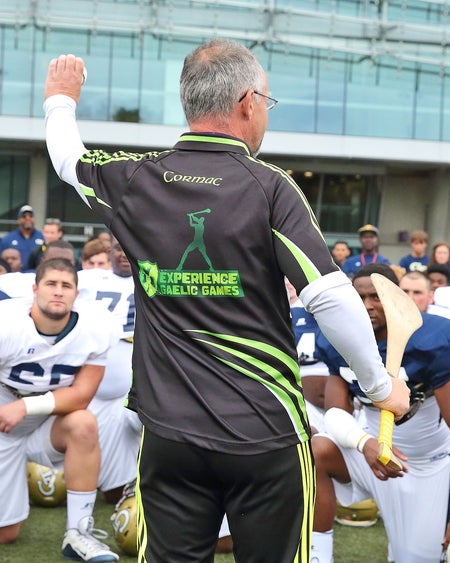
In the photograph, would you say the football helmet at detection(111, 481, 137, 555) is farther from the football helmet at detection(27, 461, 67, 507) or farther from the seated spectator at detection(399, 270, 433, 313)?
the seated spectator at detection(399, 270, 433, 313)

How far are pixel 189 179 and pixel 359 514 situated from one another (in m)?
3.73

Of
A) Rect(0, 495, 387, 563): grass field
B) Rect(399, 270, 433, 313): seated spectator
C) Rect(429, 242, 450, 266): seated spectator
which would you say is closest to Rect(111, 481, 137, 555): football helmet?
Rect(0, 495, 387, 563): grass field

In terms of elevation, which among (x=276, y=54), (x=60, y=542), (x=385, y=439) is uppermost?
(x=276, y=54)

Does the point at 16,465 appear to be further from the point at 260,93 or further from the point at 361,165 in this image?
the point at 361,165

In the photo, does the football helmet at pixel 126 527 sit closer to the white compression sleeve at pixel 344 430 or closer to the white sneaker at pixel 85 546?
the white sneaker at pixel 85 546

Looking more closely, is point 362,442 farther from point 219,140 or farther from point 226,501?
point 219,140

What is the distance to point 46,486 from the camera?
575 centimetres

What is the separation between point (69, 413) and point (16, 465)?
0.47 metres

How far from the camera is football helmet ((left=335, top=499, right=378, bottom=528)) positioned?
5.58 meters

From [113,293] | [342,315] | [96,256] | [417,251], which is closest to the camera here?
[342,315]

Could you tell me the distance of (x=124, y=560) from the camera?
15.7ft

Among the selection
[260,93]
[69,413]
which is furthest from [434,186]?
[260,93]

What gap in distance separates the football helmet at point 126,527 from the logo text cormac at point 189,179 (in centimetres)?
289

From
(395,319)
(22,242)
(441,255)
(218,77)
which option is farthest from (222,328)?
(22,242)
